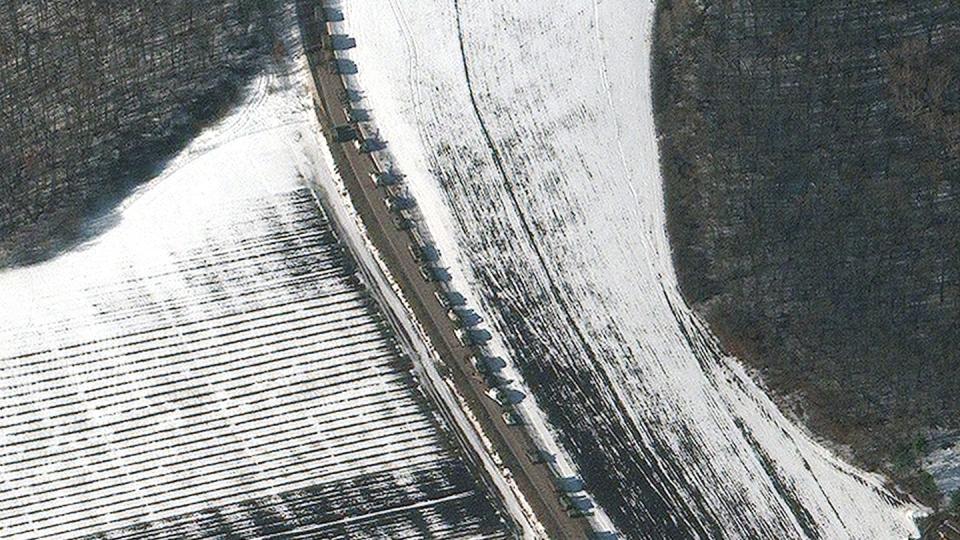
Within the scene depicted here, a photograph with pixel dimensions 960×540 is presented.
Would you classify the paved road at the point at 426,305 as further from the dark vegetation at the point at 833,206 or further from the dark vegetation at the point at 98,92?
the dark vegetation at the point at 833,206

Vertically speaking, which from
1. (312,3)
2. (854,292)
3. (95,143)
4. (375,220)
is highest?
(312,3)

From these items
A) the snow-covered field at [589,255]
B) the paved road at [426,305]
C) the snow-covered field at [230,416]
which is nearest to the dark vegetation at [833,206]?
the snow-covered field at [589,255]

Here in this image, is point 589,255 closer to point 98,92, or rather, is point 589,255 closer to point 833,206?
point 833,206

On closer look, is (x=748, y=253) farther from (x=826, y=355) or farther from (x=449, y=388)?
A: (x=449, y=388)

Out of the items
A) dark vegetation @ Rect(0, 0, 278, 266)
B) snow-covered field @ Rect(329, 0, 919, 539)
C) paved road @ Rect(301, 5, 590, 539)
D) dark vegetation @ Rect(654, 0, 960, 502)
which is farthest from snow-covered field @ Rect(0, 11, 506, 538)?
dark vegetation @ Rect(654, 0, 960, 502)

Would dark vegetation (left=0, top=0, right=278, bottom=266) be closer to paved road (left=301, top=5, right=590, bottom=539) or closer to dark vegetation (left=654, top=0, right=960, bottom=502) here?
paved road (left=301, top=5, right=590, bottom=539)

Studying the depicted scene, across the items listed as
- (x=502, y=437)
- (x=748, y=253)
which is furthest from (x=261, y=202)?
(x=748, y=253)

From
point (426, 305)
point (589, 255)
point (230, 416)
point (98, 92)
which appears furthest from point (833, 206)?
point (98, 92)
